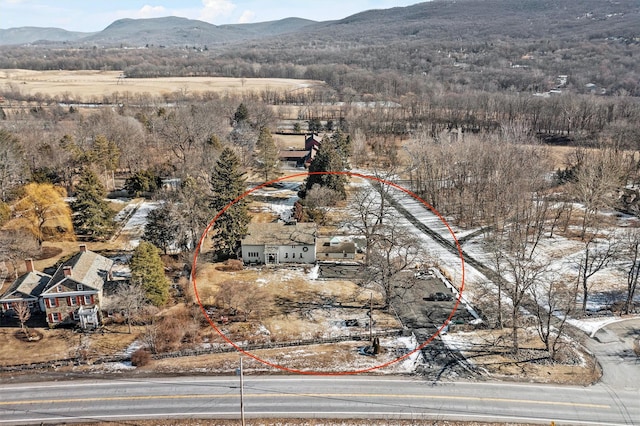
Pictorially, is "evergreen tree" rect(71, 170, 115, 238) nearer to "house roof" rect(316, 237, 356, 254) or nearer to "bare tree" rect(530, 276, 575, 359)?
"house roof" rect(316, 237, 356, 254)

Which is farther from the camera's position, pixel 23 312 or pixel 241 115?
pixel 241 115

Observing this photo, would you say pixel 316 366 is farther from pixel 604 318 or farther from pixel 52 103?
pixel 52 103

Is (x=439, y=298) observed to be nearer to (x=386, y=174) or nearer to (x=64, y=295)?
(x=64, y=295)

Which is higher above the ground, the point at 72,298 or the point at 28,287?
the point at 28,287

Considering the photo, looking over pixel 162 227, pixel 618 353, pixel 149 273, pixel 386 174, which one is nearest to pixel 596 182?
pixel 386 174

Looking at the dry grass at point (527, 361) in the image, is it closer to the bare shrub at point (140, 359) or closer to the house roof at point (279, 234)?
the house roof at point (279, 234)

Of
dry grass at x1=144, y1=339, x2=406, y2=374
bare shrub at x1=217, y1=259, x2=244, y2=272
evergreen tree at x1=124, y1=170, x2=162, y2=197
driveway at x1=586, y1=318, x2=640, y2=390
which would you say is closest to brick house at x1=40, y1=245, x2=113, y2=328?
dry grass at x1=144, y1=339, x2=406, y2=374

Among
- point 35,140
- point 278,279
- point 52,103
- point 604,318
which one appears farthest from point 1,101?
point 604,318
